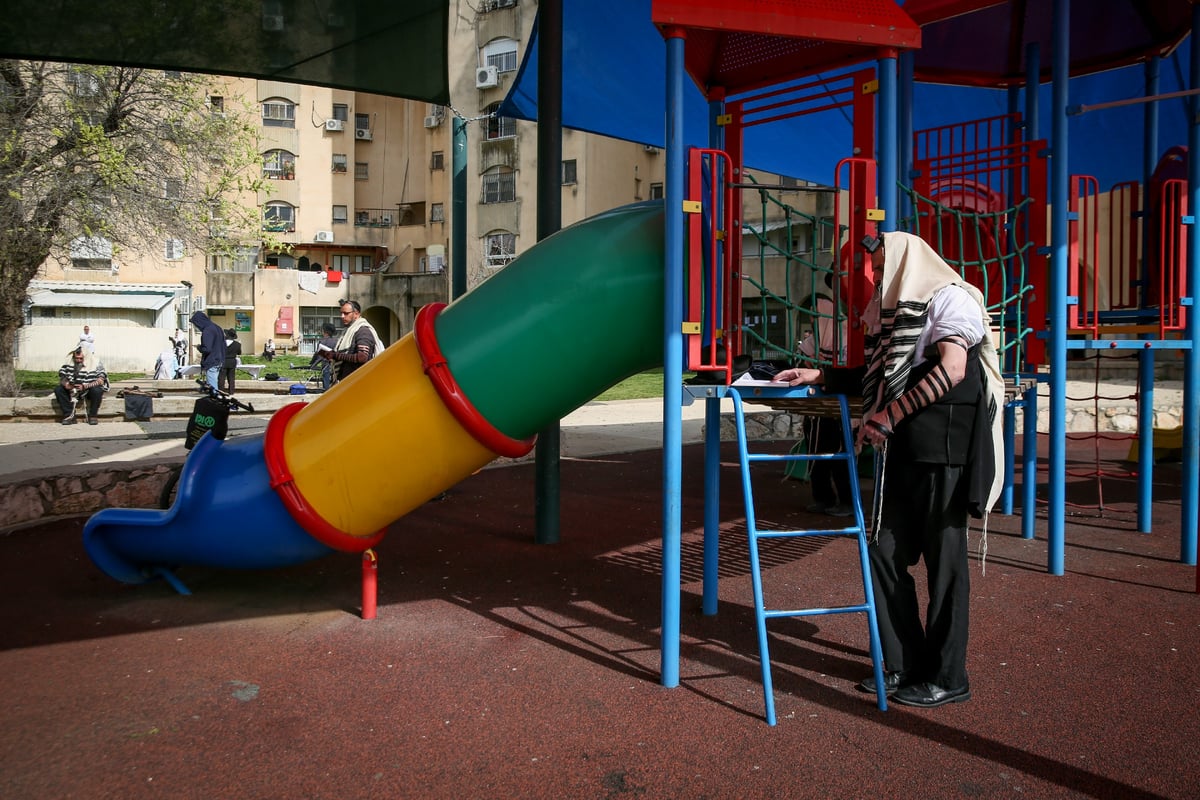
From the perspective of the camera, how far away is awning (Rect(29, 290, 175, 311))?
42.8m

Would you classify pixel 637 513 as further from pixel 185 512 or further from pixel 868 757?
pixel 868 757

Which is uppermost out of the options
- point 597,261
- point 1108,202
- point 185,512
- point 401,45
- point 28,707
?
point 401,45

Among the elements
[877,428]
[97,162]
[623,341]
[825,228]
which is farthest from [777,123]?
[825,228]

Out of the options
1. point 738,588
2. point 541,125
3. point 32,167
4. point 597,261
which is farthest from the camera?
point 32,167

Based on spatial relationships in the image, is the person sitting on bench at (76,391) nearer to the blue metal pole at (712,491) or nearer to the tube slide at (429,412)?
the tube slide at (429,412)

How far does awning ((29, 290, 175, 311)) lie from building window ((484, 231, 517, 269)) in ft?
52.6

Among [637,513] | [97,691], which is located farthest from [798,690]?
[637,513]

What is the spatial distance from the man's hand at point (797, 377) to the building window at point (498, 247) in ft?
127

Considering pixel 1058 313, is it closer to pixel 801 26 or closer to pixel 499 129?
pixel 801 26

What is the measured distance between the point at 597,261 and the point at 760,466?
7320 millimetres

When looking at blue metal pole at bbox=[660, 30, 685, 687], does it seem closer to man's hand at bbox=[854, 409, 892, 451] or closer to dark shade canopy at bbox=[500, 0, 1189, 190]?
man's hand at bbox=[854, 409, 892, 451]

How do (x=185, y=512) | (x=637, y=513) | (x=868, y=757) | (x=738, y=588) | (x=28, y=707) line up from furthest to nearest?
(x=637, y=513) < (x=738, y=588) < (x=185, y=512) < (x=28, y=707) < (x=868, y=757)

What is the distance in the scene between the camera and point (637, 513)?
822 centimetres

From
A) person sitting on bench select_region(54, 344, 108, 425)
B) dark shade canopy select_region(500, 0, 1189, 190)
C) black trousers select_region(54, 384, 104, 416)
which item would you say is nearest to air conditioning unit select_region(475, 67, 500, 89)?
person sitting on bench select_region(54, 344, 108, 425)
